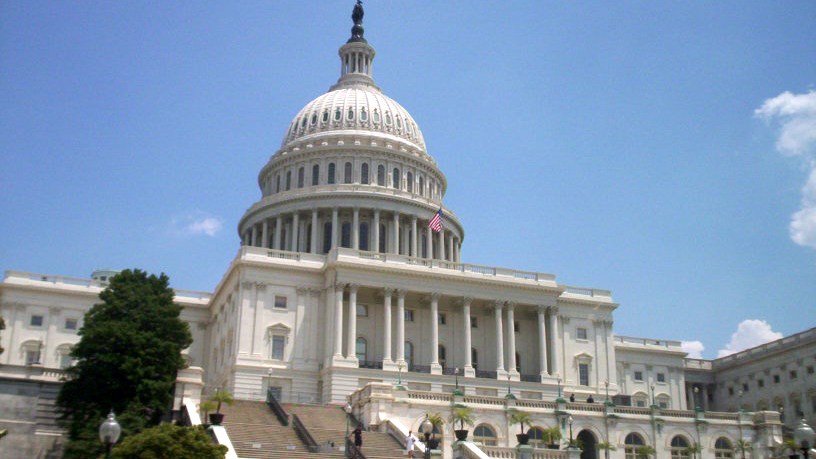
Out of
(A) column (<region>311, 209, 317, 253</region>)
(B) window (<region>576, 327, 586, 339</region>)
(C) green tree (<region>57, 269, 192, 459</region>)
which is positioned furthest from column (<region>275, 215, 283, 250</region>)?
(C) green tree (<region>57, 269, 192, 459</region>)

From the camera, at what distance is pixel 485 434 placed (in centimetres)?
5738

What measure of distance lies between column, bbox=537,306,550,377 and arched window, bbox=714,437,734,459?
64.9 ft

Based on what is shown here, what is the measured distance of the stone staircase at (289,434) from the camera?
152ft

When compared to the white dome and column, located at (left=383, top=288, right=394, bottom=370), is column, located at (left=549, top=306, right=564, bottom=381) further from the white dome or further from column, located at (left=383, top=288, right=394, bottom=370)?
the white dome

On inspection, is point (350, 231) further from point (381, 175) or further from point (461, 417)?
point (461, 417)

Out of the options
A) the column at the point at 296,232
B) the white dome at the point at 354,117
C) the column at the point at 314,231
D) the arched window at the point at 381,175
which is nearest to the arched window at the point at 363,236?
the column at the point at 314,231

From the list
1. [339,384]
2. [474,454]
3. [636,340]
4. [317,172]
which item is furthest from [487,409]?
[317,172]

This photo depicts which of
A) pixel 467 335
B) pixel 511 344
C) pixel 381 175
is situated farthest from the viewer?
pixel 381 175

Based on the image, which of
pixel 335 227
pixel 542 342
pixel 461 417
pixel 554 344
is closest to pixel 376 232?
pixel 335 227

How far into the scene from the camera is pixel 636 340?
98.1m

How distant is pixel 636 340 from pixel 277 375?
43122 millimetres

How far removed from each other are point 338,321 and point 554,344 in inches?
807

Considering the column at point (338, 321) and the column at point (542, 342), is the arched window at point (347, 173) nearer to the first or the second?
the column at point (338, 321)

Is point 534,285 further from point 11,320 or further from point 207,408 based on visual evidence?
point 11,320
